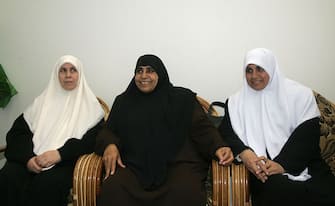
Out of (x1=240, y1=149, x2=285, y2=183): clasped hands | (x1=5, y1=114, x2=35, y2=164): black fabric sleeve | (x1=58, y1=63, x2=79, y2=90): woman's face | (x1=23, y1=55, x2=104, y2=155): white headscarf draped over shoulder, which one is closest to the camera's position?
(x1=240, y1=149, x2=285, y2=183): clasped hands

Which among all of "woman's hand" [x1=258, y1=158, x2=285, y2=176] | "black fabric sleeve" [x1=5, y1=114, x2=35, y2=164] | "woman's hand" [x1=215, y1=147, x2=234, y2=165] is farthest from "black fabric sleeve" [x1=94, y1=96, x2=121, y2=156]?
"woman's hand" [x1=258, y1=158, x2=285, y2=176]

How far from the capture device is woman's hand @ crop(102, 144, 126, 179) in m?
1.96

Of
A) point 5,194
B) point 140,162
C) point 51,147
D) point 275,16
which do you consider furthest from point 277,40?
point 5,194

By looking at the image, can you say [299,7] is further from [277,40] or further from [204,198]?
[204,198]

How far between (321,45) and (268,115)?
1.01 metres

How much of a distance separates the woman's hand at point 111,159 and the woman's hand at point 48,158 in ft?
1.01

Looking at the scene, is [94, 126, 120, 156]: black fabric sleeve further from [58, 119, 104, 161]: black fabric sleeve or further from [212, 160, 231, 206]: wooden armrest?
[212, 160, 231, 206]: wooden armrest

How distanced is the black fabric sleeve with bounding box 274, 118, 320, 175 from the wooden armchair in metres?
→ 0.34

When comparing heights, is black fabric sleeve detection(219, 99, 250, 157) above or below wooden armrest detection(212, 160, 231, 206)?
above

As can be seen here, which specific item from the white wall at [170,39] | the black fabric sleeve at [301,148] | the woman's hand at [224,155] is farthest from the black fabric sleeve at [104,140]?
the black fabric sleeve at [301,148]

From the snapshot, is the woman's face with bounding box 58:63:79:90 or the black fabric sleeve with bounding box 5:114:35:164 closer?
the black fabric sleeve with bounding box 5:114:35:164

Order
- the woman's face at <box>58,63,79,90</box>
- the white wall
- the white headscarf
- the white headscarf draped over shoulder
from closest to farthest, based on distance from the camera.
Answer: the white headscarf → the white headscarf draped over shoulder → the woman's face at <box>58,63,79,90</box> → the white wall

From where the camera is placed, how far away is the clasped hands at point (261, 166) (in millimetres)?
1821

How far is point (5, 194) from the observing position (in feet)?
6.51
